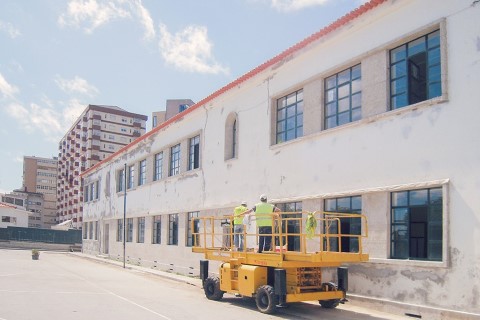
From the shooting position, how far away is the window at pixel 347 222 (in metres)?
12.9

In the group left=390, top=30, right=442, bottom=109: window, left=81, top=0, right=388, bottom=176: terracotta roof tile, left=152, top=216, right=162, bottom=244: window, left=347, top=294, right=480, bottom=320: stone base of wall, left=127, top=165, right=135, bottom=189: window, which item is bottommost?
left=347, top=294, right=480, bottom=320: stone base of wall

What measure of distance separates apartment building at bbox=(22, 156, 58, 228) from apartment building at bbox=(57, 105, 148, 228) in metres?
19.9

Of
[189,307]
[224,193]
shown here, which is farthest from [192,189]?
[189,307]

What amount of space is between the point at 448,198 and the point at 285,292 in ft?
13.3

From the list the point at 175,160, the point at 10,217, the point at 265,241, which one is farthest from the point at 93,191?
the point at 10,217

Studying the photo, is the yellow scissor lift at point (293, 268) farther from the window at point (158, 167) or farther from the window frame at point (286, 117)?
the window at point (158, 167)

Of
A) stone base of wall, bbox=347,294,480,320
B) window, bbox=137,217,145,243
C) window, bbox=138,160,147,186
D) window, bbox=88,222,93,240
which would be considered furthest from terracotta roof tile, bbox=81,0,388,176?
window, bbox=88,222,93,240

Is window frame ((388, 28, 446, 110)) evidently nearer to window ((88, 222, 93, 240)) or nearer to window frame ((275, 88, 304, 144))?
window frame ((275, 88, 304, 144))

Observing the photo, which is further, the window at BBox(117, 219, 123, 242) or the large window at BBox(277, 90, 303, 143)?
the window at BBox(117, 219, 123, 242)

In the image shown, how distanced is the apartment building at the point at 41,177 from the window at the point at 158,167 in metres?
92.4

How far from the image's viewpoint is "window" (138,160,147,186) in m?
29.2

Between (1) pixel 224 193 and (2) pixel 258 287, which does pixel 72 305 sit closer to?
(2) pixel 258 287

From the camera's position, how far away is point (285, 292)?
1126 cm

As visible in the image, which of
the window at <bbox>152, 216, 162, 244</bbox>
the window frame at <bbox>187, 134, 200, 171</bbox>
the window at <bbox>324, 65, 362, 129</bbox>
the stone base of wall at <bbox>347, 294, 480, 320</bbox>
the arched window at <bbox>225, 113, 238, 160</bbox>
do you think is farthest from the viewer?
the window at <bbox>152, 216, 162, 244</bbox>
